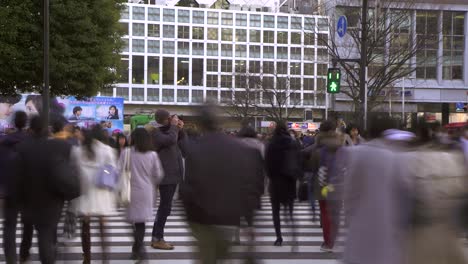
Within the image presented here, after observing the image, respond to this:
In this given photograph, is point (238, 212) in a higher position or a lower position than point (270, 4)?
lower

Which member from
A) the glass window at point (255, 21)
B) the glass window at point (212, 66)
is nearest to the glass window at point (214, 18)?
the glass window at point (255, 21)

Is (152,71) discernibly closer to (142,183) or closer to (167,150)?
(167,150)

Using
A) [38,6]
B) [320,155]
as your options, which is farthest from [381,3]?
[320,155]

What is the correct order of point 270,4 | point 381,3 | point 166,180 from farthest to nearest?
1. point 270,4
2. point 381,3
3. point 166,180

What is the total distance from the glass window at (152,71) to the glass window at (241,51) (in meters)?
11.8

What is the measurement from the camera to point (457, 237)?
211 inches

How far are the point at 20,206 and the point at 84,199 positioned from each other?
1.25 m

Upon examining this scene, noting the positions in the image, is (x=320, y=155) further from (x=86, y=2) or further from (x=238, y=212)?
(x=86, y=2)

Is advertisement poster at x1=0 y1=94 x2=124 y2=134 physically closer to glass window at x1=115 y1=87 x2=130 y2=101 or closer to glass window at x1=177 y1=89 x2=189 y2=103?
glass window at x1=115 y1=87 x2=130 y2=101

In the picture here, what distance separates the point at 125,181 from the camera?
8336mm

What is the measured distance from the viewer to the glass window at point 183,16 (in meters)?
87.2

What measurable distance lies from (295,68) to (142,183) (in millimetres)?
82748

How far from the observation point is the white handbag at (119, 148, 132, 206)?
324 inches

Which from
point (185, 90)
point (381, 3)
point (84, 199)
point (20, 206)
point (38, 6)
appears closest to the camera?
point (20, 206)
